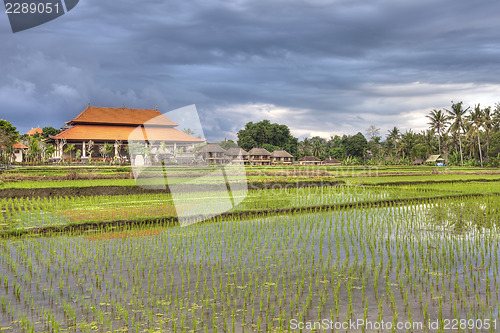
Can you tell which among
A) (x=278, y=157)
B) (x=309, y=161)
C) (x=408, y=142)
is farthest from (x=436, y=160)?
(x=278, y=157)

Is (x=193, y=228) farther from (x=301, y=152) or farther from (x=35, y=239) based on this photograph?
(x=301, y=152)

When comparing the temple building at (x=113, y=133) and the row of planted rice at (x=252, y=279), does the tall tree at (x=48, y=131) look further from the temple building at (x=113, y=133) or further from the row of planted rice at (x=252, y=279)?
the row of planted rice at (x=252, y=279)

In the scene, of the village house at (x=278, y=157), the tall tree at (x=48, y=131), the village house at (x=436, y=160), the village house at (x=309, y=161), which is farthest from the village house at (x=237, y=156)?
the tall tree at (x=48, y=131)

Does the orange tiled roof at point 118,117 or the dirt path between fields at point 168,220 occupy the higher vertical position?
the orange tiled roof at point 118,117

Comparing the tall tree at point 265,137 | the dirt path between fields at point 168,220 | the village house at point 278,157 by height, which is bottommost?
the dirt path between fields at point 168,220

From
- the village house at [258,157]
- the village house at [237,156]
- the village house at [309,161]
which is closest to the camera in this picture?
the village house at [237,156]

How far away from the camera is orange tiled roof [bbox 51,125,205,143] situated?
131ft

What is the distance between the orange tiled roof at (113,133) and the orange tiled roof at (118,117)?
0.63 m

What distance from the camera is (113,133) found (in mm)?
42938

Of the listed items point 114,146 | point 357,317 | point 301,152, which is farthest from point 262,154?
point 357,317

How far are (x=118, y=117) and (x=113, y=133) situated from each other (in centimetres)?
460

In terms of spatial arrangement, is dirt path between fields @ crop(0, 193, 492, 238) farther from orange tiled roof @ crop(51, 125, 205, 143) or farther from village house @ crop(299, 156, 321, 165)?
village house @ crop(299, 156, 321, 165)

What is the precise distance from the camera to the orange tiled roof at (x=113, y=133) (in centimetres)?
3981

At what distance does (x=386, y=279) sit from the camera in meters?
5.89
